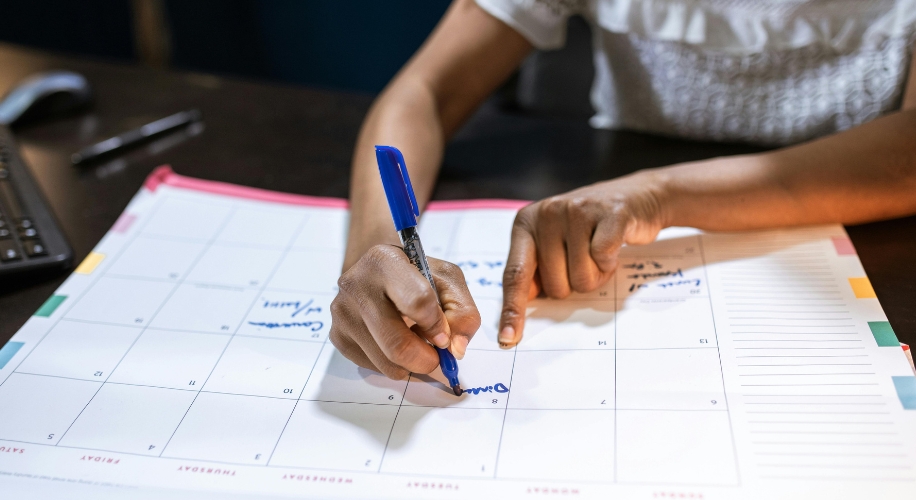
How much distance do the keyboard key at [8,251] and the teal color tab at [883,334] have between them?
0.74 meters

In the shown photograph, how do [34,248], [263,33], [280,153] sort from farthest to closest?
[263,33], [280,153], [34,248]

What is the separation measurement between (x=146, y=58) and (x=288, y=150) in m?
1.57

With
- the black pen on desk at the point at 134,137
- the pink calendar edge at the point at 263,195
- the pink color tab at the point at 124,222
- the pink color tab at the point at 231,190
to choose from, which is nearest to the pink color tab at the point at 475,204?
the pink calendar edge at the point at 263,195

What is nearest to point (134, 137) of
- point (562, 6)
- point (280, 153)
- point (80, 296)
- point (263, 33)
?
point (280, 153)

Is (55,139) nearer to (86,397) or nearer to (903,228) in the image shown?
(86,397)

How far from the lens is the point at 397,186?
0.52 metres

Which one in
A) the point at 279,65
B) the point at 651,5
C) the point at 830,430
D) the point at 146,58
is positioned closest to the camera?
the point at 830,430

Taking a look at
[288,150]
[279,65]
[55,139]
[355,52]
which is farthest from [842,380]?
[279,65]

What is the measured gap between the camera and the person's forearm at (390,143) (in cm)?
66

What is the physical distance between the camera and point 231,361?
0.56 meters

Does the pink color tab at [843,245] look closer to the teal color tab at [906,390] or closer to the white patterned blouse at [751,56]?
the teal color tab at [906,390]

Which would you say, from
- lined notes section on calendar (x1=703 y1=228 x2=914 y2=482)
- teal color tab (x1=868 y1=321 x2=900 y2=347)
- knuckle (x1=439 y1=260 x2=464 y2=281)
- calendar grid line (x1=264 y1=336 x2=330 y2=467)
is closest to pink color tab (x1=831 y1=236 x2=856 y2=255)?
lined notes section on calendar (x1=703 y1=228 x2=914 y2=482)

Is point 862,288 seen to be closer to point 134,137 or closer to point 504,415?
point 504,415

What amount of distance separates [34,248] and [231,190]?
21cm
